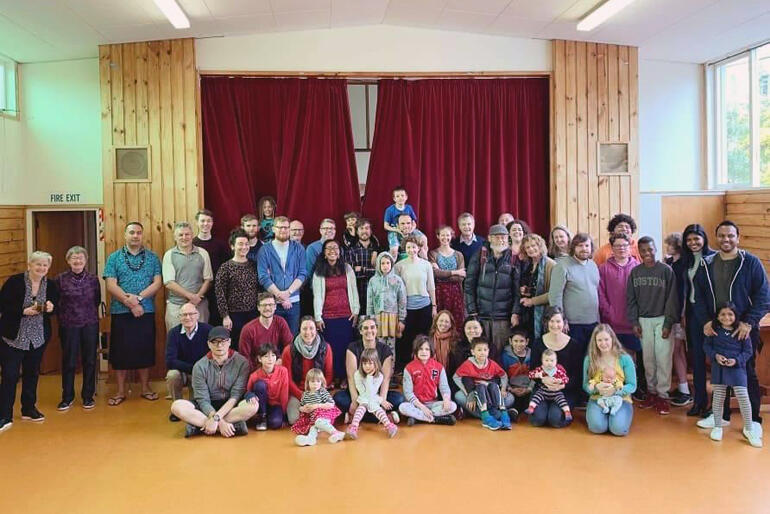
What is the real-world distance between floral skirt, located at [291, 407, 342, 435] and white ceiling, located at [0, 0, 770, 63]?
350 cm

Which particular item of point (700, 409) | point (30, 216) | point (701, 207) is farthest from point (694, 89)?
point (30, 216)

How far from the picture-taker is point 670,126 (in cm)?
750

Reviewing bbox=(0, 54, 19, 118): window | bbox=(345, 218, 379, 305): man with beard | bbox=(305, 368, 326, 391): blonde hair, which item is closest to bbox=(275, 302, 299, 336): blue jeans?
bbox=(345, 218, 379, 305): man with beard

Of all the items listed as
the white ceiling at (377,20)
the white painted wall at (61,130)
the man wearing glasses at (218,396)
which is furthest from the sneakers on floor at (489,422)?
A: the white painted wall at (61,130)

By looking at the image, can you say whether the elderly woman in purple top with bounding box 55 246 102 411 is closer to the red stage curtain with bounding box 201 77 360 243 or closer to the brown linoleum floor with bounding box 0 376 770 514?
the brown linoleum floor with bounding box 0 376 770 514

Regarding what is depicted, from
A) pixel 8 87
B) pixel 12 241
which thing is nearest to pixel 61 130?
pixel 8 87

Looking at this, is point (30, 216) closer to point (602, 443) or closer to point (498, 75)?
point (498, 75)

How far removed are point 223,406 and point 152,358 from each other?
1.41 meters

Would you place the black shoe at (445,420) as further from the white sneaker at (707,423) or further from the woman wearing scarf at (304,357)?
the white sneaker at (707,423)

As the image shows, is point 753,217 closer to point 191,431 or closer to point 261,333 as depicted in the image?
point 261,333

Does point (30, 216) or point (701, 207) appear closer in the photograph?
point (30, 216)

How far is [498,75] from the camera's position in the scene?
6.88m

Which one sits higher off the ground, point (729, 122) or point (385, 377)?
point (729, 122)

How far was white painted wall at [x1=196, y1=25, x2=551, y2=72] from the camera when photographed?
21.7 ft
